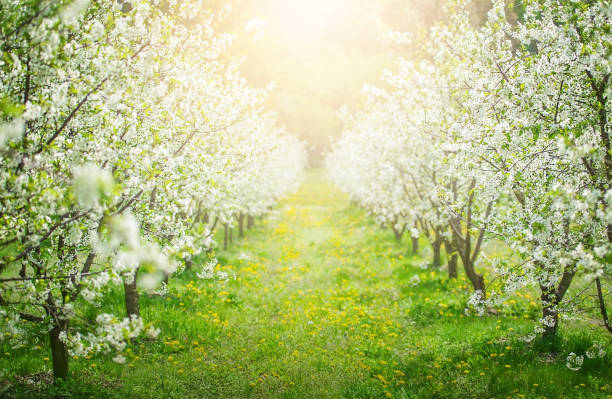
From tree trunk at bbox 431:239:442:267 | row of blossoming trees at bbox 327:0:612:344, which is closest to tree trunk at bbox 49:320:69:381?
row of blossoming trees at bbox 327:0:612:344

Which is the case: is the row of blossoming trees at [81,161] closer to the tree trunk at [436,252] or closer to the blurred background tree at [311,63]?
the tree trunk at [436,252]

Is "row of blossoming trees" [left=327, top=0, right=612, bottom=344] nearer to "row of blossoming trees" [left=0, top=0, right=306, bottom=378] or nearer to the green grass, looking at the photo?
the green grass

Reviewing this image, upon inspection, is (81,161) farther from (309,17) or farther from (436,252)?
(309,17)

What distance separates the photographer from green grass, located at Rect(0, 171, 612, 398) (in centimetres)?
682

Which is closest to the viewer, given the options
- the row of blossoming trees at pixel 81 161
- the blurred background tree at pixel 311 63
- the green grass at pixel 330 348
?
the row of blossoming trees at pixel 81 161

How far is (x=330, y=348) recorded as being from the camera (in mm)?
8781

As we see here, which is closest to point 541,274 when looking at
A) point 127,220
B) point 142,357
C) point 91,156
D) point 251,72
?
point 127,220

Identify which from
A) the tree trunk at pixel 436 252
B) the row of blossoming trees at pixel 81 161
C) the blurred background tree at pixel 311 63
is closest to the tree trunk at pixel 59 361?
the row of blossoming trees at pixel 81 161

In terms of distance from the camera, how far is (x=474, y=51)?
7.79m

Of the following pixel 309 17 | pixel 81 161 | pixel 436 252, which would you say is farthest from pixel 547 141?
pixel 309 17

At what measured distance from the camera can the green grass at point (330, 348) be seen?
682 cm

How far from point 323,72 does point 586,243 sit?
9939 cm

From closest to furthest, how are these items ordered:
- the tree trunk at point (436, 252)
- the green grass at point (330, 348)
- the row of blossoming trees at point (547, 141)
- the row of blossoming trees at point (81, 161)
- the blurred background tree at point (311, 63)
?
1. the row of blossoming trees at point (81, 161)
2. the row of blossoming trees at point (547, 141)
3. the green grass at point (330, 348)
4. the tree trunk at point (436, 252)
5. the blurred background tree at point (311, 63)

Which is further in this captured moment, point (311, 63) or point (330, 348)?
point (311, 63)
